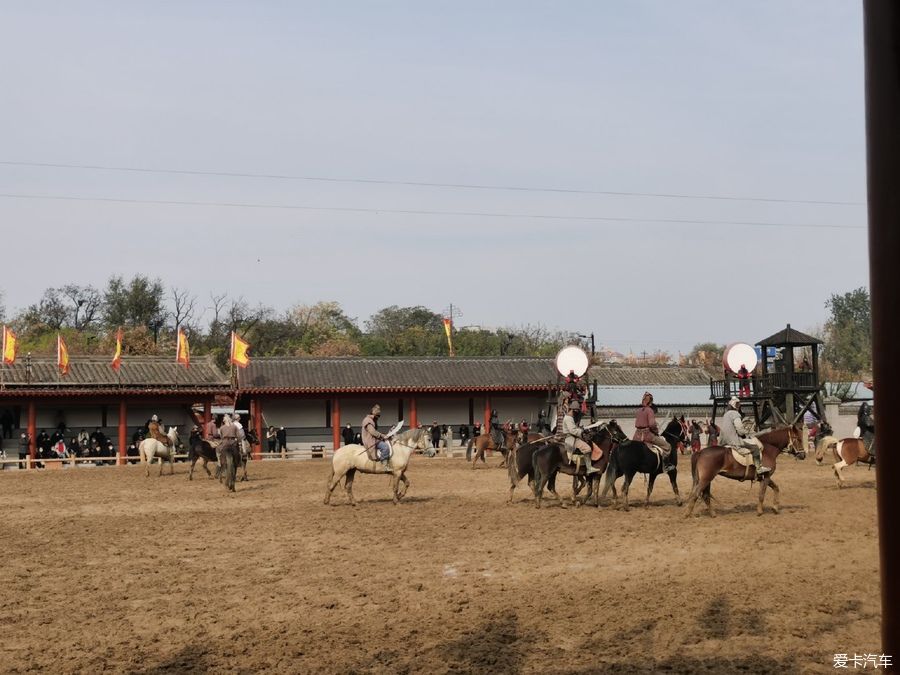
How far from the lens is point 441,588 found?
10359 mm

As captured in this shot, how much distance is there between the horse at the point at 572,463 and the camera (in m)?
17.5

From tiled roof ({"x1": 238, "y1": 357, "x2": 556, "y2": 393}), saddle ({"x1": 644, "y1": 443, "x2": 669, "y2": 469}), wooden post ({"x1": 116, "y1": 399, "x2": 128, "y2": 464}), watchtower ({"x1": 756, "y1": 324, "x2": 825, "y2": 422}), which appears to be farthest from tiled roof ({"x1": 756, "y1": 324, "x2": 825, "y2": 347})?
wooden post ({"x1": 116, "y1": 399, "x2": 128, "y2": 464})

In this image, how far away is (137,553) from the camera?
43.3 ft

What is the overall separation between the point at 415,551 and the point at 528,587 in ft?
9.62

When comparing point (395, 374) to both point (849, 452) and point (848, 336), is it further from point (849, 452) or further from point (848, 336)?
point (848, 336)

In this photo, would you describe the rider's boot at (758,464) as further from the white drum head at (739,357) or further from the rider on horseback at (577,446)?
the white drum head at (739,357)

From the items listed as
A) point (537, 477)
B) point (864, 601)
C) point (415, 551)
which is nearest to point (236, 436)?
point (537, 477)

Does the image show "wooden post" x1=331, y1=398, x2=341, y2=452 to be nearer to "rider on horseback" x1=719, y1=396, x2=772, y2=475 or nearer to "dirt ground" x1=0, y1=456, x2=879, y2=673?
"dirt ground" x1=0, y1=456, x2=879, y2=673

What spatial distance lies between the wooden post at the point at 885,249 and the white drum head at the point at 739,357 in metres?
34.0

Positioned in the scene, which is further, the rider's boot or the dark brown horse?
the dark brown horse

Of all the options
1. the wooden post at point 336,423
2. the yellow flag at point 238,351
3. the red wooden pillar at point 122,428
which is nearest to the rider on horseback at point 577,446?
the wooden post at point 336,423

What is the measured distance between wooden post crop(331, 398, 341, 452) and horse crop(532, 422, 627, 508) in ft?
79.2

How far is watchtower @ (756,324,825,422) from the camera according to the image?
35.4 metres

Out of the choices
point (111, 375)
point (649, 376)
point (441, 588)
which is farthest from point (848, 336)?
point (441, 588)
